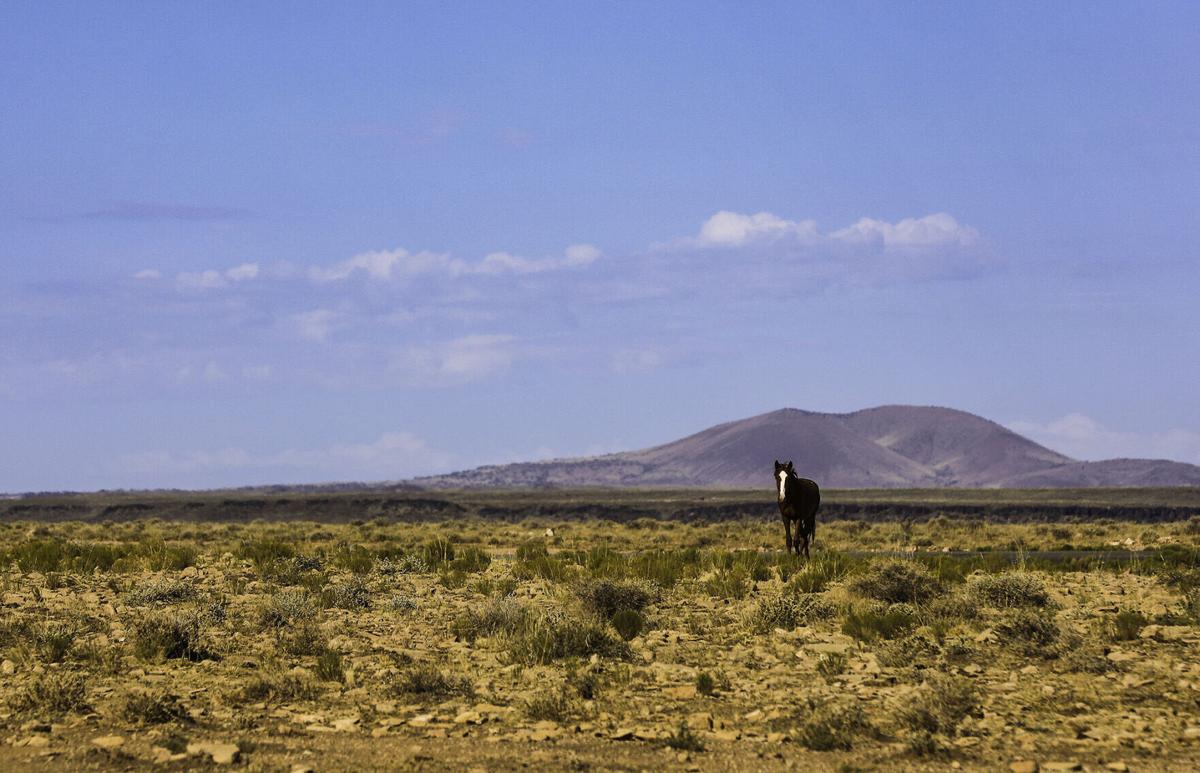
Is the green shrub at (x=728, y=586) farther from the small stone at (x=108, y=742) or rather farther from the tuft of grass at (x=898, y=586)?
the small stone at (x=108, y=742)

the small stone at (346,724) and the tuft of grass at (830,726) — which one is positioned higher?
the tuft of grass at (830,726)

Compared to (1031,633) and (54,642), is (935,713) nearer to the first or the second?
(1031,633)

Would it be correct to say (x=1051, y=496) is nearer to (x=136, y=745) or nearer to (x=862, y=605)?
(x=862, y=605)

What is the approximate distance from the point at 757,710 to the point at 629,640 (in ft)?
Answer: 13.5

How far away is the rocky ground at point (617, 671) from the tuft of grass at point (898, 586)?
39 millimetres

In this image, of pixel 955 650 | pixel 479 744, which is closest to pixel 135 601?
pixel 479 744

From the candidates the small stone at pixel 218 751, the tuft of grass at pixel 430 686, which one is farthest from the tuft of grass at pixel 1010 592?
the small stone at pixel 218 751

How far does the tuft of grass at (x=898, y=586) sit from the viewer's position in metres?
19.5

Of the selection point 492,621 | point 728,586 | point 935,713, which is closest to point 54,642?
point 492,621

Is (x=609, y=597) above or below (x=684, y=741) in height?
above

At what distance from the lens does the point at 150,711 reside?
42.0ft

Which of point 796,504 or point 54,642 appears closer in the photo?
point 54,642

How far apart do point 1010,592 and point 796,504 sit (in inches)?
378

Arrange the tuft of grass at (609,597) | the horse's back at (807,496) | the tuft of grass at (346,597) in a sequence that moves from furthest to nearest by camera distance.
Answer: the horse's back at (807,496) < the tuft of grass at (346,597) < the tuft of grass at (609,597)
